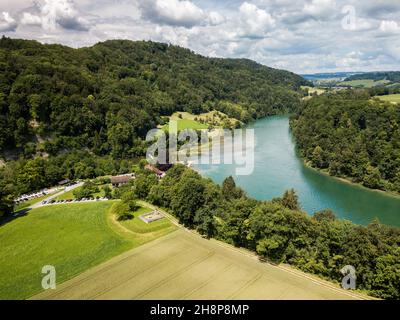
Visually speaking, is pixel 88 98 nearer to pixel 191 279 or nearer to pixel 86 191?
pixel 86 191

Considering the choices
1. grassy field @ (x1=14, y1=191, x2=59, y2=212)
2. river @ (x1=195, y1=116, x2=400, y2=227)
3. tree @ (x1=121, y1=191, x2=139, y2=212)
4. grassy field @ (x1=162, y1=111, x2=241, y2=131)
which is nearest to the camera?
tree @ (x1=121, y1=191, x2=139, y2=212)

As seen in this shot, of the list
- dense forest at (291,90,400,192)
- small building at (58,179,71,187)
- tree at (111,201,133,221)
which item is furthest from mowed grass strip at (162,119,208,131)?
tree at (111,201,133,221)

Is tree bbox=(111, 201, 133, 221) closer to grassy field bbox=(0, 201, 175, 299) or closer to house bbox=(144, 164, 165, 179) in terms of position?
grassy field bbox=(0, 201, 175, 299)

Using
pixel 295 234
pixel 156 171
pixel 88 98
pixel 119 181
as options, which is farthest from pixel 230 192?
pixel 88 98

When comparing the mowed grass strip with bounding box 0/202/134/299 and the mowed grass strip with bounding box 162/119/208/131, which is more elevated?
the mowed grass strip with bounding box 162/119/208/131

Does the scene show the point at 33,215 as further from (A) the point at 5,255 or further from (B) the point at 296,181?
(B) the point at 296,181
